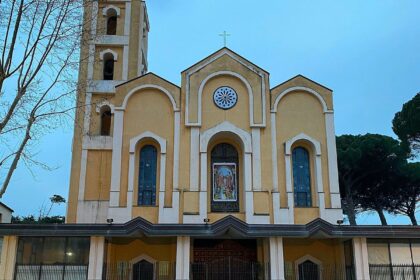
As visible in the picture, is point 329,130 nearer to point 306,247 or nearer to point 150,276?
point 306,247

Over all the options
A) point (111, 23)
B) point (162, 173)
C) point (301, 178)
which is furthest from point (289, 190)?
point (111, 23)

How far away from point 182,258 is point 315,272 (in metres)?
6.16

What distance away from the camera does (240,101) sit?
72.1ft

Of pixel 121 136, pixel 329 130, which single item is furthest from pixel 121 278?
pixel 329 130

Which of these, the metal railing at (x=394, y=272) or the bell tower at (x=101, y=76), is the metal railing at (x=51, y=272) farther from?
the metal railing at (x=394, y=272)

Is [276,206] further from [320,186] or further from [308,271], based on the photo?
[308,271]

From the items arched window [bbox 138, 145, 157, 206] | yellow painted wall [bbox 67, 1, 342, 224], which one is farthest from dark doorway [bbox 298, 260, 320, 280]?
arched window [bbox 138, 145, 157, 206]

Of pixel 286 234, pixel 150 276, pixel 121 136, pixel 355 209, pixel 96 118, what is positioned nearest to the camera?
pixel 286 234

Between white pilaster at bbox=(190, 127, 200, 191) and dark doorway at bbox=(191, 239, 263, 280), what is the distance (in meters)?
2.62

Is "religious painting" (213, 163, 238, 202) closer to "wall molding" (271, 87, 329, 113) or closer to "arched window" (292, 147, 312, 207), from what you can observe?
"arched window" (292, 147, 312, 207)

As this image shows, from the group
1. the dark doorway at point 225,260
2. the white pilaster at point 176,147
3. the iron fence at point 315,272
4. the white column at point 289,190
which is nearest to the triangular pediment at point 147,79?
the white pilaster at point 176,147

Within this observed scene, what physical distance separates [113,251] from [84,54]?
9.90 metres

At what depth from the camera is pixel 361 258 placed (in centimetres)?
1808

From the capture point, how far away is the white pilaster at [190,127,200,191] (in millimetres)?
20438
